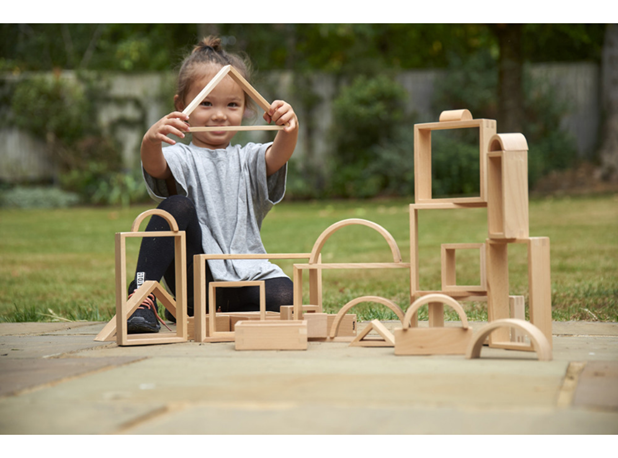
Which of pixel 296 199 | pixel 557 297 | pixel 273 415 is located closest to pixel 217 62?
pixel 557 297

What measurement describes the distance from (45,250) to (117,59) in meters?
12.5

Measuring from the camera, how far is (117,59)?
18.2m

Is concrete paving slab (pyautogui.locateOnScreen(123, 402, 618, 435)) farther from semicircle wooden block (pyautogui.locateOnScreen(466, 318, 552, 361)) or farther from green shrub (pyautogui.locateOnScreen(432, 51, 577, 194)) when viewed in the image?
green shrub (pyautogui.locateOnScreen(432, 51, 577, 194))

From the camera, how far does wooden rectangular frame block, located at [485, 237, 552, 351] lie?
221 centimetres

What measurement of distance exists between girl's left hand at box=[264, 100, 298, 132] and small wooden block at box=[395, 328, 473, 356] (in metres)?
1.04

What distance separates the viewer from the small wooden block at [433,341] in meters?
2.18

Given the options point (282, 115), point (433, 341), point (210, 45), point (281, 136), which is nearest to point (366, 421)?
point (433, 341)

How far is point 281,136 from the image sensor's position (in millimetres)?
2992

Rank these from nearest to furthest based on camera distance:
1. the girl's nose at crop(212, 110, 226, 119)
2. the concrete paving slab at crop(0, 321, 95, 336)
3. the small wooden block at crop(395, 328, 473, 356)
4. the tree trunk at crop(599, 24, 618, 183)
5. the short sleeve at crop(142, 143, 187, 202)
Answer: the small wooden block at crop(395, 328, 473, 356)
the concrete paving slab at crop(0, 321, 95, 336)
the short sleeve at crop(142, 143, 187, 202)
the girl's nose at crop(212, 110, 226, 119)
the tree trunk at crop(599, 24, 618, 183)

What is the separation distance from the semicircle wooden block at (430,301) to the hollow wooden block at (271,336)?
1.07 feet

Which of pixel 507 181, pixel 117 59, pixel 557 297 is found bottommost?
pixel 557 297

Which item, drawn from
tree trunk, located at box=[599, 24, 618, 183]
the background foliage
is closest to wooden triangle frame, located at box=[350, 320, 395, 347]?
the background foliage

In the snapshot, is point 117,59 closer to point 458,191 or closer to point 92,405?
point 458,191

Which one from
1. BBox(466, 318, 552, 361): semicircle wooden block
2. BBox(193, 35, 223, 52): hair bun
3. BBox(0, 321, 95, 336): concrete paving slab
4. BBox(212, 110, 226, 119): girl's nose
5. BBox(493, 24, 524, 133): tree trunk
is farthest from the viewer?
BBox(493, 24, 524, 133): tree trunk
